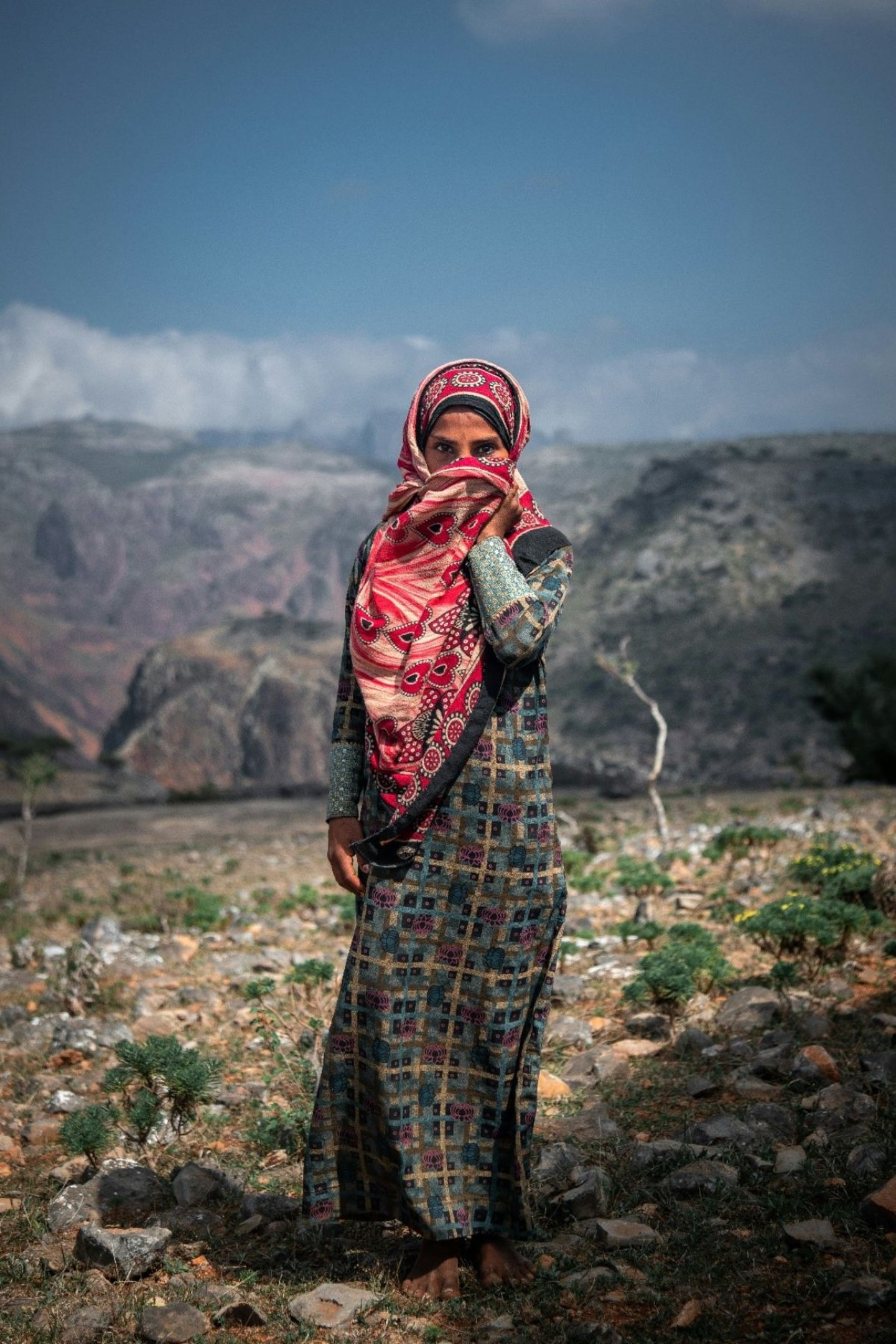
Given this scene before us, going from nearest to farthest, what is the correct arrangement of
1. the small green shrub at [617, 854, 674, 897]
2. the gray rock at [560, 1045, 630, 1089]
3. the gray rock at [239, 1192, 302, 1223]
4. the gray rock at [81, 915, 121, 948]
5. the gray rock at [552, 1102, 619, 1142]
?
the gray rock at [239, 1192, 302, 1223]
the gray rock at [552, 1102, 619, 1142]
the gray rock at [560, 1045, 630, 1089]
the gray rock at [81, 915, 121, 948]
the small green shrub at [617, 854, 674, 897]

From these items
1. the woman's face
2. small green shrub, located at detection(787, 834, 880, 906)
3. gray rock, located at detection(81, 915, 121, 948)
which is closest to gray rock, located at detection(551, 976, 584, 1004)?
small green shrub, located at detection(787, 834, 880, 906)

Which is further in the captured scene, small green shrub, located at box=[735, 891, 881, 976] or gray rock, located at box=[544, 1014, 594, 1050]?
small green shrub, located at box=[735, 891, 881, 976]

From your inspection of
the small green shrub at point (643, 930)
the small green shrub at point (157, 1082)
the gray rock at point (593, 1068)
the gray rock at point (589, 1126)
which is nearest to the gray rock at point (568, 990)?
the small green shrub at point (643, 930)

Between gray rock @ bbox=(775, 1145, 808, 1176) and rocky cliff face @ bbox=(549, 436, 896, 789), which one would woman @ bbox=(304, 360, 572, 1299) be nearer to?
gray rock @ bbox=(775, 1145, 808, 1176)

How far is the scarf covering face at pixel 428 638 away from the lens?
2445mm

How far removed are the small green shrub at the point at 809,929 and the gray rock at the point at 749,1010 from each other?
0.71 feet

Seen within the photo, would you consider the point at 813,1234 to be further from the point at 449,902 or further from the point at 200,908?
the point at 200,908

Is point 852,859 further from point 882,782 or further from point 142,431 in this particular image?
point 142,431

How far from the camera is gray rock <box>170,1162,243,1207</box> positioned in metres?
3.09

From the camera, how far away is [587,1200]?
2783 mm

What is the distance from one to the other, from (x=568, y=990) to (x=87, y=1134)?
2.29 meters

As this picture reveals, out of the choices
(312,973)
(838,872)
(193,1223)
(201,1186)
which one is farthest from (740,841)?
(193,1223)

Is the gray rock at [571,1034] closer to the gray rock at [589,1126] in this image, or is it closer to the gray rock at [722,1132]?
the gray rock at [589,1126]

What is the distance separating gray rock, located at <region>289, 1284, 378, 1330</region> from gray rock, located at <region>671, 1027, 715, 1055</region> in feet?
5.93
